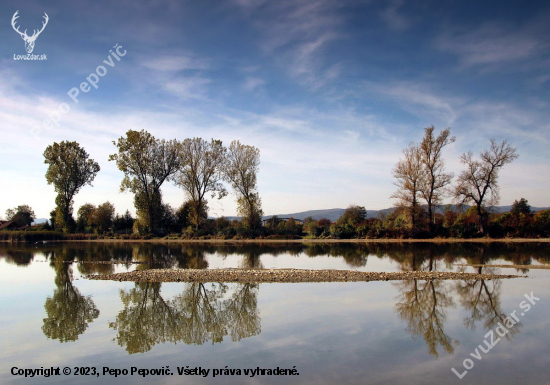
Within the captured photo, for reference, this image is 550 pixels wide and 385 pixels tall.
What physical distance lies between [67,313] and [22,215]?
71.2 meters

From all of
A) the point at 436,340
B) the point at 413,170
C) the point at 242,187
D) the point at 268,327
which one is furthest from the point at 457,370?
the point at 242,187

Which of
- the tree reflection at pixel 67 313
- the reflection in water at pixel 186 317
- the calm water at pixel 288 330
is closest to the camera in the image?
the calm water at pixel 288 330

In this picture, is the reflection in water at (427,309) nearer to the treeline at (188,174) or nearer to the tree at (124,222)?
the treeline at (188,174)

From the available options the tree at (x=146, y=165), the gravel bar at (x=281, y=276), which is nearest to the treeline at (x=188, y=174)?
the tree at (x=146, y=165)

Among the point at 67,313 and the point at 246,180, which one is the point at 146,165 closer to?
the point at 246,180

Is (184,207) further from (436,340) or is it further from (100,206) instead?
(436,340)

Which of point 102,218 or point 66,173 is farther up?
point 66,173

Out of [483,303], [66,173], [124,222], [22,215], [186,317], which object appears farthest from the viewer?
[22,215]

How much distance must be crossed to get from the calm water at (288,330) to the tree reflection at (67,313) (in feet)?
0.13

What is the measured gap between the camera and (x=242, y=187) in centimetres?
4462

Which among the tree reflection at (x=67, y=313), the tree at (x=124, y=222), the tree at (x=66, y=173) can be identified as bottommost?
the tree reflection at (x=67, y=313)

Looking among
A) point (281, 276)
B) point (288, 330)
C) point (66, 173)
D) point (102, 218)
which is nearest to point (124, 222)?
point (102, 218)

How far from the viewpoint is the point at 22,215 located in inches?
2724

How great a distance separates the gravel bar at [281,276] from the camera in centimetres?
1422
